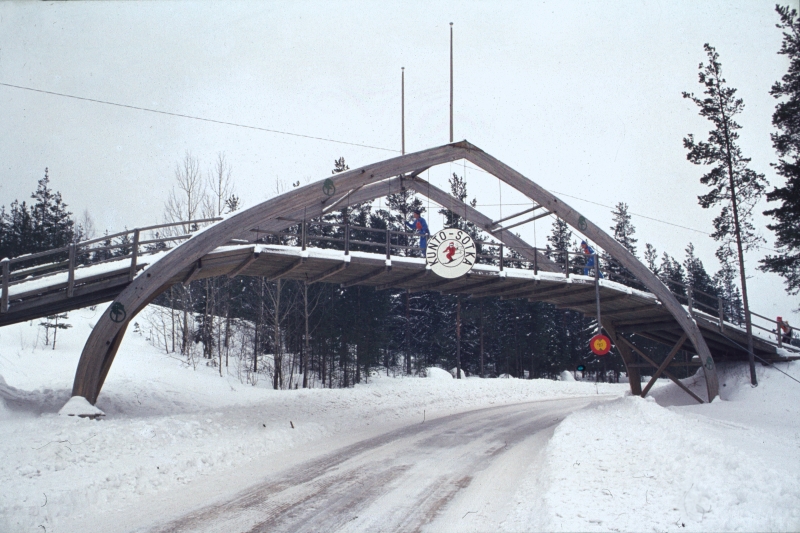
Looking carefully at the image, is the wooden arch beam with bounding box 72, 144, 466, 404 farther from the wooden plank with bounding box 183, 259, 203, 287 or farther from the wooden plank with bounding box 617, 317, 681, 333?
the wooden plank with bounding box 617, 317, 681, 333

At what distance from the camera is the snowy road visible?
7828 millimetres

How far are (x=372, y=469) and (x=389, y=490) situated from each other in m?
1.75

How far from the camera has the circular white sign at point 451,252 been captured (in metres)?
17.0

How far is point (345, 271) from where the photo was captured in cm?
1873

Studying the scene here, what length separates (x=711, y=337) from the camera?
26625 millimetres

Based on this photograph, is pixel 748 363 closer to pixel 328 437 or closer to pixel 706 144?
pixel 706 144

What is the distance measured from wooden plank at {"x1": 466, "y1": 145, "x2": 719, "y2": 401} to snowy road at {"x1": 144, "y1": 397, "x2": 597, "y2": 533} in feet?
29.3

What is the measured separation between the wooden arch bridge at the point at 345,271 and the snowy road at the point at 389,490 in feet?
18.7

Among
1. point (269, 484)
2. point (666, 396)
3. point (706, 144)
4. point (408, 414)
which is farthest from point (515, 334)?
point (269, 484)

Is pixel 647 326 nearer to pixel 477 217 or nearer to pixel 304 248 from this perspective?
pixel 477 217

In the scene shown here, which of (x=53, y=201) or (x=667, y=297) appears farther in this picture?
(x=53, y=201)

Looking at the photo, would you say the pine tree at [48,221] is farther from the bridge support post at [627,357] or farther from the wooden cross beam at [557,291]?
the bridge support post at [627,357]

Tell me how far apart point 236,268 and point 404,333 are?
36.9 m

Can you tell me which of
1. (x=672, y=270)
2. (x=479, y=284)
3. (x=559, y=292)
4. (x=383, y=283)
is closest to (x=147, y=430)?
(x=383, y=283)
